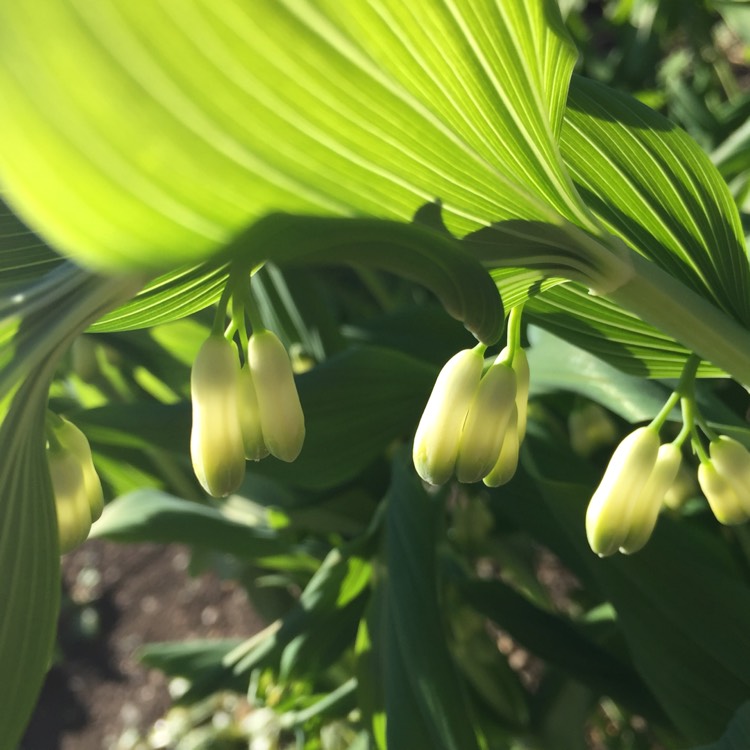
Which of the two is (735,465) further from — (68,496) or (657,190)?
(68,496)

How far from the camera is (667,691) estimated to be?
2.13 feet

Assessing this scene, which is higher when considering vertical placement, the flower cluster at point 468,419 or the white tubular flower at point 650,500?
the flower cluster at point 468,419

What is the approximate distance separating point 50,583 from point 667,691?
489 mm

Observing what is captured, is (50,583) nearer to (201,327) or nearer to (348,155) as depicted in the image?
(348,155)

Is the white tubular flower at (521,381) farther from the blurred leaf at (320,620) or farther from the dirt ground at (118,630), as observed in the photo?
the dirt ground at (118,630)

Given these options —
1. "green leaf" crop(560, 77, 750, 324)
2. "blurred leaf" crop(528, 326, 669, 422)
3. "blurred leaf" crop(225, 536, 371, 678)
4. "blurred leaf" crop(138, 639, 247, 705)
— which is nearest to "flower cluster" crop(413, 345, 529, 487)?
"green leaf" crop(560, 77, 750, 324)

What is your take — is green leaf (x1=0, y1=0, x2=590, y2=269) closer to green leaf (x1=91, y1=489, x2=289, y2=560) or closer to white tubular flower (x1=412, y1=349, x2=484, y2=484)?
white tubular flower (x1=412, y1=349, x2=484, y2=484)

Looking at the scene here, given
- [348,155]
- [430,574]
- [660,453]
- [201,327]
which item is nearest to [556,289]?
[660,453]

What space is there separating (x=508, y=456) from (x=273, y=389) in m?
0.12

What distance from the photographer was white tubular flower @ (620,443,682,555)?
41cm

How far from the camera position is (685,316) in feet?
1.29

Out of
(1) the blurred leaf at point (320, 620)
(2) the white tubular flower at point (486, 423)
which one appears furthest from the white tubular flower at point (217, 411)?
(1) the blurred leaf at point (320, 620)

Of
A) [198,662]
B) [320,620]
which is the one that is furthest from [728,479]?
[198,662]

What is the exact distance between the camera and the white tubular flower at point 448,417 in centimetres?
38
